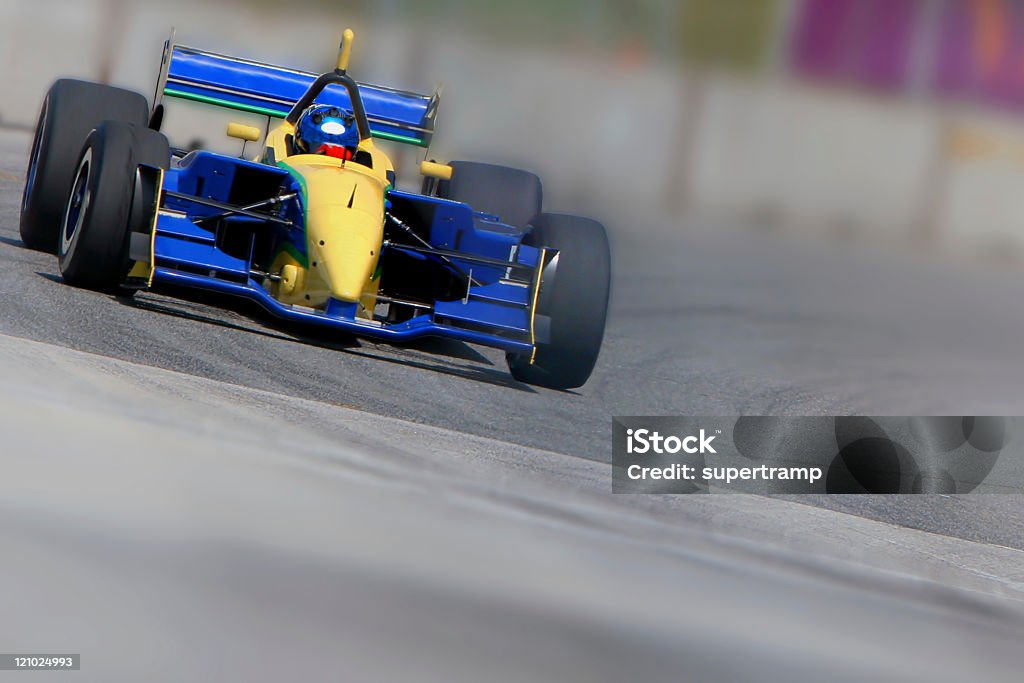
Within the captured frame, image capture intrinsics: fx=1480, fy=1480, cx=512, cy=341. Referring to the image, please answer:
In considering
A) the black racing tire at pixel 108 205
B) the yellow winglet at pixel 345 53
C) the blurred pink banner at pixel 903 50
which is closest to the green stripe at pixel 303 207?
the black racing tire at pixel 108 205

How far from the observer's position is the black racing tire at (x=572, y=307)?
6430 millimetres

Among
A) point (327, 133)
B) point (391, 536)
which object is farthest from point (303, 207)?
point (391, 536)

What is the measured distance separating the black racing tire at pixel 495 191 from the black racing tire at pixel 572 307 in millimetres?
1343

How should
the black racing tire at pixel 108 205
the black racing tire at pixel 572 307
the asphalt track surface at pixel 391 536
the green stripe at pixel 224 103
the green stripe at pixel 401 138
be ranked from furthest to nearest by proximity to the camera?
the green stripe at pixel 401 138 < the green stripe at pixel 224 103 < the black racing tire at pixel 572 307 < the black racing tire at pixel 108 205 < the asphalt track surface at pixel 391 536

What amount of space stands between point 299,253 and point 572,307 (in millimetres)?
1193

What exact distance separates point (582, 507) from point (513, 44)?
17.6 meters

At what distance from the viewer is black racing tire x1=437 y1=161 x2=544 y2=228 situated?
802cm

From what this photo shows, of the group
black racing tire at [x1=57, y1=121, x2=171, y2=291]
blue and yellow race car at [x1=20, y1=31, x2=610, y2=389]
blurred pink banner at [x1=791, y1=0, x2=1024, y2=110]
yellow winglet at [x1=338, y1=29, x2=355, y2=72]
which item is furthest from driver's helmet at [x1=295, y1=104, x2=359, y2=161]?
blurred pink banner at [x1=791, y1=0, x2=1024, y2=110]

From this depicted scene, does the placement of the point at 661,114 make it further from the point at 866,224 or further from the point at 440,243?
the point at 440,243

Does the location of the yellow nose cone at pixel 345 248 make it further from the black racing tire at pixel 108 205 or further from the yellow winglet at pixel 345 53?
the yellow winglet at pixel 345 53

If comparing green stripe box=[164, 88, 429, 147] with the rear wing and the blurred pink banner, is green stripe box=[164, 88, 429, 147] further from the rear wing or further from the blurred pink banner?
the blurred pink banner

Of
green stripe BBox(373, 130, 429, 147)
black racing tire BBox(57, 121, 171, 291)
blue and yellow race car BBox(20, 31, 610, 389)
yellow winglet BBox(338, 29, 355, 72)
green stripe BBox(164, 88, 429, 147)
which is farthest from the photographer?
green stripe BBox(373, 130, 429, 147)

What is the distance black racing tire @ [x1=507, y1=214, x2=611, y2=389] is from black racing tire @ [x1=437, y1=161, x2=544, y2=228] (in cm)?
134

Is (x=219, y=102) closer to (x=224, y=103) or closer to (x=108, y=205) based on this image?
(x=224, y=103)
